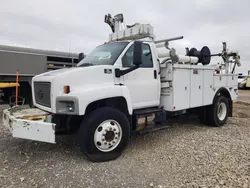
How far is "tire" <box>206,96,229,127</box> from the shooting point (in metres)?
6.44

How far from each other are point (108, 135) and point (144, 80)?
1.44 meters

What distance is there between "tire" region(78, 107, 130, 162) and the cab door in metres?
0.65

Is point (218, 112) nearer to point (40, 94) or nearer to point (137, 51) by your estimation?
point (137, 51)

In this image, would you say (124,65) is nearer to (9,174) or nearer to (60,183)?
(60,183)

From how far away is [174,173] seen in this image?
3.49 metres

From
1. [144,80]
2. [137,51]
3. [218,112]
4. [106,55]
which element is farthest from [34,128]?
[218,112]

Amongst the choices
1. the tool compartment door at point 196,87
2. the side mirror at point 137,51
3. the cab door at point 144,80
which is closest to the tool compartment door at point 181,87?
the tool compartment door at point 196,87

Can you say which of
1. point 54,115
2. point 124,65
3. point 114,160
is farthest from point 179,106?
point 54,115

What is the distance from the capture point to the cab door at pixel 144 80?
4461 mm

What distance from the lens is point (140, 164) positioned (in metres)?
3.81

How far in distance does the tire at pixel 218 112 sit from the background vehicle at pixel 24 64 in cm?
518

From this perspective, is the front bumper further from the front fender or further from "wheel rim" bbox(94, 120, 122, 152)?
"wheel rim" bbox(94, 120, 122, 152)

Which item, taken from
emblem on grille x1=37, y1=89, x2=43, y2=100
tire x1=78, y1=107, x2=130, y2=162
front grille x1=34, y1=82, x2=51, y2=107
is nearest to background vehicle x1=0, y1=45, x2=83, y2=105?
front grille x1=34, y1=82, x2=51, y2=107

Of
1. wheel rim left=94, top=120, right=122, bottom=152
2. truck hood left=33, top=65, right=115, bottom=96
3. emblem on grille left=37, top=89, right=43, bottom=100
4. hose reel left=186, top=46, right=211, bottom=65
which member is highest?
hose reel left=186, top=46, right=211, bottom=65
